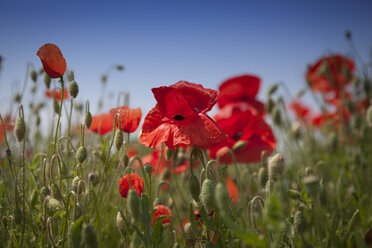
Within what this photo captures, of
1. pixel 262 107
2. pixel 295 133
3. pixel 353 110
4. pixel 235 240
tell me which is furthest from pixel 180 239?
pixel 353 110

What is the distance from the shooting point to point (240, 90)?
7.50 feet

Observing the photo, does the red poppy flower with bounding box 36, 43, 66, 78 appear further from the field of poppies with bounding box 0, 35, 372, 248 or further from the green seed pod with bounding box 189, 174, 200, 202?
the green seed pod with bounding box 189, 174, 200, 202

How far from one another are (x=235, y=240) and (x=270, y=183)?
236 millimetres

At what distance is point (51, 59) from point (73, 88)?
144mm

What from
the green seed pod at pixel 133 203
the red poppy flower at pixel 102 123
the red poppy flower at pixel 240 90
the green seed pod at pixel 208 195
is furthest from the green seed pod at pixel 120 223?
the red poppy flower at pixel 240 90

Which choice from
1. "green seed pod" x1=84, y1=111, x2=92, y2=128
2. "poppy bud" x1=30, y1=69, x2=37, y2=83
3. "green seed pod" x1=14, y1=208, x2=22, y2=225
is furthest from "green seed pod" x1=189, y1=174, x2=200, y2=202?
"poppy bud" x1=30, y1=69, x2=37, y2=83

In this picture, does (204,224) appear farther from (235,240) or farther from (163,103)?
(163,103)

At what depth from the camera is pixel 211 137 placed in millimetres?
1077

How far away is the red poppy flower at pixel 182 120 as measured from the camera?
1.08 meters

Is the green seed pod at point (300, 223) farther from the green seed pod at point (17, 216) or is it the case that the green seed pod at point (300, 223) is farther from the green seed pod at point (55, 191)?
the green seed pod at point (17, 216)

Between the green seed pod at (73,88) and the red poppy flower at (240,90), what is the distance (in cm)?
123

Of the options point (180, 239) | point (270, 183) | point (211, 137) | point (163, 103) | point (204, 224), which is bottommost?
point (180, 239)

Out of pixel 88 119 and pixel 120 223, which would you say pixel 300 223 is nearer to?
pixel 120 223

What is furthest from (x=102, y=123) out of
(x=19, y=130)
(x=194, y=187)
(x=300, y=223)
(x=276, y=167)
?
(x=300, y=223)
